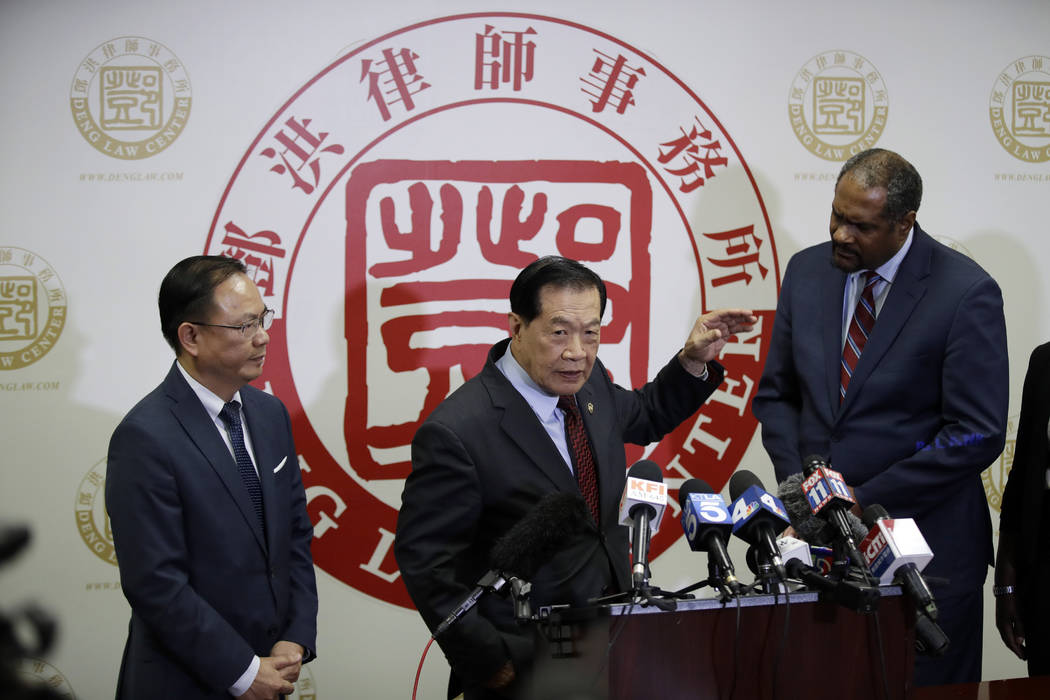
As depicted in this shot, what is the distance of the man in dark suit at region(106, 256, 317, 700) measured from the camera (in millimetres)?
2342

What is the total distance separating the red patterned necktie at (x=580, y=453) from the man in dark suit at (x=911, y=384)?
64 cm

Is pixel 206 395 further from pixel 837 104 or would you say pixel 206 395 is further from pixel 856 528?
pixel 837 104

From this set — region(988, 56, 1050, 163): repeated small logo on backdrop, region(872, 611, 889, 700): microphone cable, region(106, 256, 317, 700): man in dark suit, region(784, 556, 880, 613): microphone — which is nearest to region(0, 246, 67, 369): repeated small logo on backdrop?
region(106, 256, 317, 700): man in dark suit

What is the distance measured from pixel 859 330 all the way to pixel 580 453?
920mm

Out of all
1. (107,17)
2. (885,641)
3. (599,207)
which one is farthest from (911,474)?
(107,17)

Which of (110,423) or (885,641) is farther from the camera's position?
(110,423)

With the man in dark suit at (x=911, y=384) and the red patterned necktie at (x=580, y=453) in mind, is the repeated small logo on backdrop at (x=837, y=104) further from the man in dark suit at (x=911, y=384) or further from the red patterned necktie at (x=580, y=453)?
the red patterned necktie at (x=580, y=453)

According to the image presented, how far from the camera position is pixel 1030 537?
9.51 ft

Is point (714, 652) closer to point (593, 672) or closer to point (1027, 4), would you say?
point (593, 672)

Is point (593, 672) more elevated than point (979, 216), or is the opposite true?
point (979, 216)

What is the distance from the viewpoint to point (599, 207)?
12.5ft

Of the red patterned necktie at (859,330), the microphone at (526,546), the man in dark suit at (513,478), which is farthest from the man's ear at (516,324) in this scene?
the red patterned necktie at (859,330)

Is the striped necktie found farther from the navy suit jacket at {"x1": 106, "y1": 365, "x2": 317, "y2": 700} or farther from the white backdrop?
the white backdrop

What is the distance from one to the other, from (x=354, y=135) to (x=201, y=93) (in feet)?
1.93
